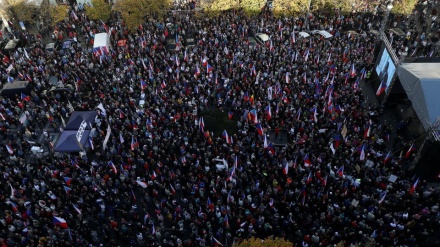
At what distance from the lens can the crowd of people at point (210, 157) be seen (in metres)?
19.5

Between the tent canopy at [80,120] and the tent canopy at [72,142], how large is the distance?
31.3 inches

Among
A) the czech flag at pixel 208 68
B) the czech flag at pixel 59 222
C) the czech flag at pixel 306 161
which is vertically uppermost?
the czech flag at pixel 208 68

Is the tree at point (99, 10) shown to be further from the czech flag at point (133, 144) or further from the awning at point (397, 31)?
the awning at point (397, 31)

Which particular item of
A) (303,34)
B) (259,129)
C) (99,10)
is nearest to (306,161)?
(259,129)

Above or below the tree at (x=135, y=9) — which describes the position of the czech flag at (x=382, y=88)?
below

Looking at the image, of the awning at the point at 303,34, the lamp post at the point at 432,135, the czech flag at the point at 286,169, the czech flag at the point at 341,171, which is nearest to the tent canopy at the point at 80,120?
the czech flag at the point at 286,169

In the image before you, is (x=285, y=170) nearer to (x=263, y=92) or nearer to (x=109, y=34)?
(x=263, y=92)

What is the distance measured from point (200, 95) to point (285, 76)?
7.51 metres

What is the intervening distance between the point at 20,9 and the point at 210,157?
99.4ft

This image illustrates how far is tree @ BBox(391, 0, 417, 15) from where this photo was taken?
38.1 m

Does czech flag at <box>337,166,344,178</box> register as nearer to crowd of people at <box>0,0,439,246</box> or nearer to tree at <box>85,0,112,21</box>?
crowd of people at <box>0,0,439,246</box>

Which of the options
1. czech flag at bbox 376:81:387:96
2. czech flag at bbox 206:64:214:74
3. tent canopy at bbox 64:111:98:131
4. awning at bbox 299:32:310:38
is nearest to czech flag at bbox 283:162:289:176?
czech flag at bbox 376:81:387:96

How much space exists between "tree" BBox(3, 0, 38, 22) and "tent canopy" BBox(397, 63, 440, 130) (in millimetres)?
37943

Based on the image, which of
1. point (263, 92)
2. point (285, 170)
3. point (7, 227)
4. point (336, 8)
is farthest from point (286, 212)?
point (336, 8)
